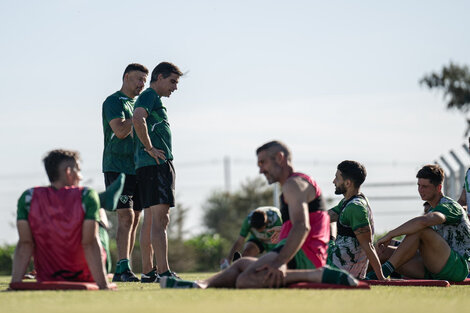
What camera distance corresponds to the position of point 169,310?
5.51m

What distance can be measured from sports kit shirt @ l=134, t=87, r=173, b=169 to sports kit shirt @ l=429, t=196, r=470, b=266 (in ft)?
10.0

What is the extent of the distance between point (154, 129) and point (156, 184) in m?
0.66

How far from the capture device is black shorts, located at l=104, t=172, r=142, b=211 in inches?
410

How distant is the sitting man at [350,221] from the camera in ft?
29.6

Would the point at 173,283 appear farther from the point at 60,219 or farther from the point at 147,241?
the point at 147,241

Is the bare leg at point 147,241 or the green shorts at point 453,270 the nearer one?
the green shorts at point 453,270

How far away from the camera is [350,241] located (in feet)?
30.4

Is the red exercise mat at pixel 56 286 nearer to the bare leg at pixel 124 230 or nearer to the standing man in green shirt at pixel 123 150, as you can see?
the standing man in green shirt at pixel 123 150

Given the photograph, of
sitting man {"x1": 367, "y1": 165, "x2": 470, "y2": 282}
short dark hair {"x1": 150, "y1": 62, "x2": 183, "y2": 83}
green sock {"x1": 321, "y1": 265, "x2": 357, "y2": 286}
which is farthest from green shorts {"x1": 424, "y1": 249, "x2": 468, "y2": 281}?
short dark hair {"x1": 150, "y1": 62, "x2": 183, "y2": 83}

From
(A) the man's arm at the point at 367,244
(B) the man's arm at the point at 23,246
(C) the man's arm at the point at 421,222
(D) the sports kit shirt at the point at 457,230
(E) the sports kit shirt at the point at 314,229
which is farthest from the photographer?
(D) the sports kit shirt at the point at 457,230

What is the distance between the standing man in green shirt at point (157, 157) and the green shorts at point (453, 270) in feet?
9.65

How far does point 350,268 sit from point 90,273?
→ 302cm

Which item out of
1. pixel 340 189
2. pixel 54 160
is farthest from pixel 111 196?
pixel 340 189

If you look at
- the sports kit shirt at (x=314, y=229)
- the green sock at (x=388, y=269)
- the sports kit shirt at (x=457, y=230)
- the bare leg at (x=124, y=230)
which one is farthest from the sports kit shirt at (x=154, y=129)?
the sports kit shirt at (x=457, y=230)
